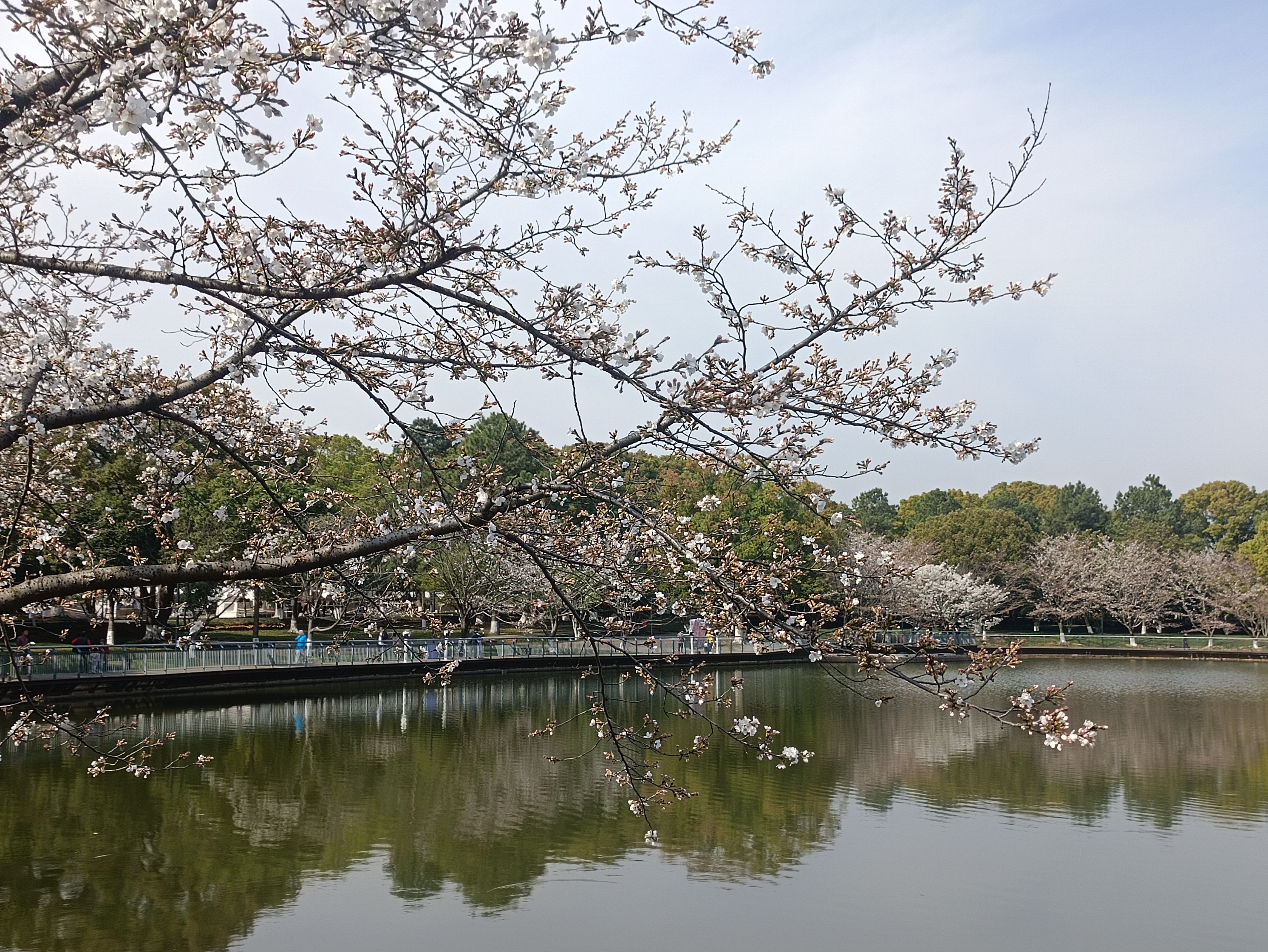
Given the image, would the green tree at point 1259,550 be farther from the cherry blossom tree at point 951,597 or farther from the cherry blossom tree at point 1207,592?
the cherry blossom tree at point 951,597

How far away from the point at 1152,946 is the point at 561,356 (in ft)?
25.7

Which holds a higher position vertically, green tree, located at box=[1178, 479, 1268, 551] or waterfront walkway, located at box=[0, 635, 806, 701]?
green tree, located at box=[1178, 479, 1268, 551]

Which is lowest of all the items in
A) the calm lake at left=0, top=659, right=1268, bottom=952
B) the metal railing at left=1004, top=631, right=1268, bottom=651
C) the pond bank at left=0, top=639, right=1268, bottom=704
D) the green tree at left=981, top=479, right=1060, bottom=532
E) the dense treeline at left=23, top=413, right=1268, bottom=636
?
the metal railing at left=1004, top=631, right=1268, bottom=651

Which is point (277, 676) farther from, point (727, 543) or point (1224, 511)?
point (1224, 511)

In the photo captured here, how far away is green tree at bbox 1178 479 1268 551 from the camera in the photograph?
72000 millimetres

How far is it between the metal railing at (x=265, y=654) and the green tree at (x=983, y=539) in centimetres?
2346

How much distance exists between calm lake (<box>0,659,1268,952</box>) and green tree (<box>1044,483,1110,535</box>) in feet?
174

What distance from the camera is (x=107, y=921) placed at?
837 cm

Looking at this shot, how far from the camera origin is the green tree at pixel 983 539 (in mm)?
52812

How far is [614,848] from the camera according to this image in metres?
11.0

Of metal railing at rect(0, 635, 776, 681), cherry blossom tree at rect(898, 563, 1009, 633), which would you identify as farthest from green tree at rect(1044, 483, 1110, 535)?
metal railing at rect(0, 635, 776, 681)

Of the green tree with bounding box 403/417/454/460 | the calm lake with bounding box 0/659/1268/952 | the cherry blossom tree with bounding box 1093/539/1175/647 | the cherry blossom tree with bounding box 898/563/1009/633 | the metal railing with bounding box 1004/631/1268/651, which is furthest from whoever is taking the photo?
the cherry blossom tree with bounding box 1093/539/1175/647

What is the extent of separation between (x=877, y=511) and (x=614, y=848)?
7350 centimetres

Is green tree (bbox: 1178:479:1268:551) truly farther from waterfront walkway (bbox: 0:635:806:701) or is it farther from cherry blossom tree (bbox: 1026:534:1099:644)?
waterfront walkway (bbox: 0:635:806:701)
